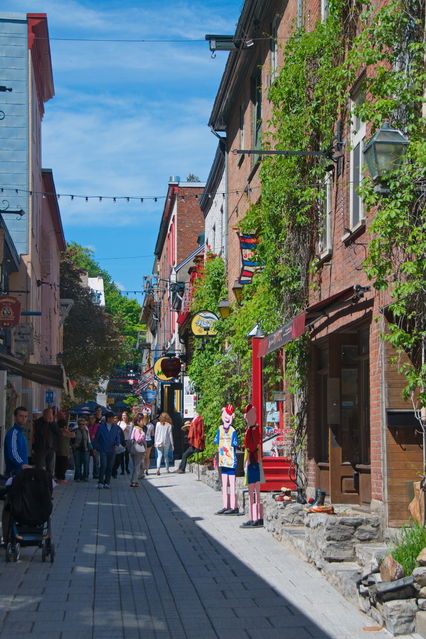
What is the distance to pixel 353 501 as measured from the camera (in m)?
14.3

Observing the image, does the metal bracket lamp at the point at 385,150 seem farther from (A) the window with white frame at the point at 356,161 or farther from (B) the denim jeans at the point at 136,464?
(B) the denim jeans at the point at 136,464

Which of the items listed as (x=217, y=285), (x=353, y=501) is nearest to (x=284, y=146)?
(x=353, y=501)

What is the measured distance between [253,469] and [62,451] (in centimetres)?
1038

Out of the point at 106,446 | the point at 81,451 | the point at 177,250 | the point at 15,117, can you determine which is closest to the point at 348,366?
the point at 106,446

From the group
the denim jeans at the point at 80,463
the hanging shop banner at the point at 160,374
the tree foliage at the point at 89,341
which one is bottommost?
the denim jeans at the point at 80,463

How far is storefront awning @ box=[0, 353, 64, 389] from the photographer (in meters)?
18.5

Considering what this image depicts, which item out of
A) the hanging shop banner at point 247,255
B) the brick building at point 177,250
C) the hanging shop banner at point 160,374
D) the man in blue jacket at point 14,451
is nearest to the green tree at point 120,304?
the brick building at point 177,250

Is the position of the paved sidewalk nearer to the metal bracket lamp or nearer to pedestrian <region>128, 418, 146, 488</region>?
the metal bracket lamp

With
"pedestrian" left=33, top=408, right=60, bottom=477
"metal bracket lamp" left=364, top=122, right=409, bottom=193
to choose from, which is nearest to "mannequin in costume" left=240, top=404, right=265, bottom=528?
"metal bracket lamp" left=364, top=122, right=409, bottom=193

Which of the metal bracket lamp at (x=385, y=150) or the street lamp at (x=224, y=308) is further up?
the street lamp at (x=224, y=308)

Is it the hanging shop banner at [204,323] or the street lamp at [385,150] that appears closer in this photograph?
the street lamp at [385,150]

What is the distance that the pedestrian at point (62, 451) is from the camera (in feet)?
77.3

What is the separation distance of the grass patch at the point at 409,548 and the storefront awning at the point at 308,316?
4049 mm

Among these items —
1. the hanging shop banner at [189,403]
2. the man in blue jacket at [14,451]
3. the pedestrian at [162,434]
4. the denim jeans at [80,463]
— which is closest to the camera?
the man in blue jacket at [14,451]
